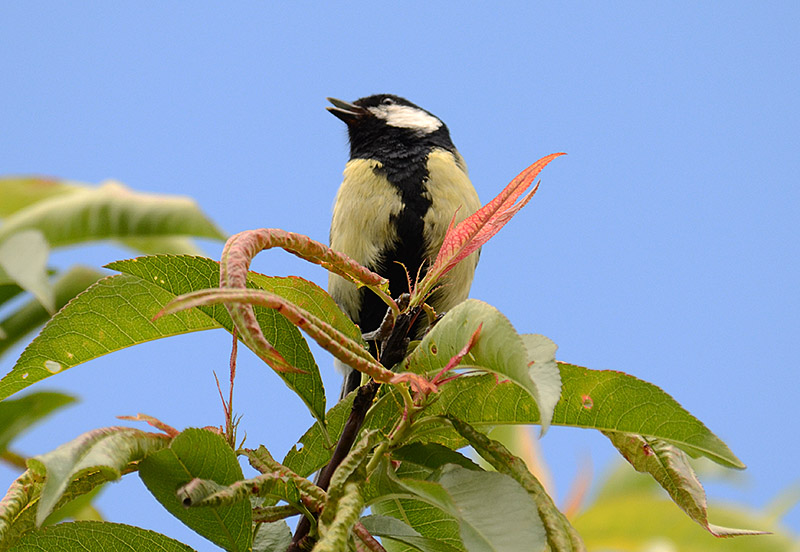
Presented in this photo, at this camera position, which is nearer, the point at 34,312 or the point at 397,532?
the point at 397,532

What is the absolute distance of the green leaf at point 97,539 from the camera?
25.0 inches

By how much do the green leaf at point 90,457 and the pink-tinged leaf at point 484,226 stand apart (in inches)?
9.0

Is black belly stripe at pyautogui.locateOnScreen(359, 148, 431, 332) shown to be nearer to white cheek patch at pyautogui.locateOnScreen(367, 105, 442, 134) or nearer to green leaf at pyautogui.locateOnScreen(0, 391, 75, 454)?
white cheek patch at pyautogui.locateOnScreen(367, 105, 442, 134)

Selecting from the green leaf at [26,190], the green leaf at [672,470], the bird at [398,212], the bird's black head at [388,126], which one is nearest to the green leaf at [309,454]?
the green leaf at [672,470]

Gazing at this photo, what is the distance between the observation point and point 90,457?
20.0 inches

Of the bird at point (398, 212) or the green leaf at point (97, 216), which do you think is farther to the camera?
the bird at point (398, 212)

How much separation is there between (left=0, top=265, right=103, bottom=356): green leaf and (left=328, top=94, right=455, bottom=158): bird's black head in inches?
33.7

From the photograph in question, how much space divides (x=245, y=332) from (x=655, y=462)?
0.33m

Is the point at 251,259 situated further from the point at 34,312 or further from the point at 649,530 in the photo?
the point at 34,312

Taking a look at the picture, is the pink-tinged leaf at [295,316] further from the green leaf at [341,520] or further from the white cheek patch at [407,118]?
the white cheek patch at [407,118]

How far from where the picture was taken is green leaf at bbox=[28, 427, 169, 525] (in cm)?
48

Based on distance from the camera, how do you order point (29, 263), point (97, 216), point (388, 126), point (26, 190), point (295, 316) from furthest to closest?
point (388, 126) < point (26, 190) < point (97, 216) < point (29, 263) < point (295, 316)

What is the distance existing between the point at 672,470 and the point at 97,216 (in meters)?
1.06

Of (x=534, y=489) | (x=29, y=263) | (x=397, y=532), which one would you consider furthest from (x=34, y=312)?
(x=534, y=489)
